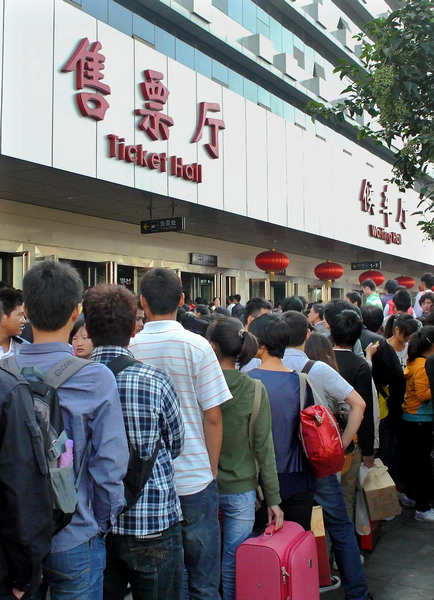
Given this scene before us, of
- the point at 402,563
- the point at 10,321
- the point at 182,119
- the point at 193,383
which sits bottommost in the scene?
the point at 402,563

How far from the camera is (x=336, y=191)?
1800 cm

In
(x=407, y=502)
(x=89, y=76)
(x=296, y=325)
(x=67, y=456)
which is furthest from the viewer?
(x=89, y=76)

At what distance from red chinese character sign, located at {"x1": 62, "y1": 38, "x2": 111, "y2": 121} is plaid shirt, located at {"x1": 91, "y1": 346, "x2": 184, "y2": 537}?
25.2 feet

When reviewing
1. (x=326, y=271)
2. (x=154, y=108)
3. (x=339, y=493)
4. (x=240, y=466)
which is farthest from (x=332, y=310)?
(x=326, y=271)

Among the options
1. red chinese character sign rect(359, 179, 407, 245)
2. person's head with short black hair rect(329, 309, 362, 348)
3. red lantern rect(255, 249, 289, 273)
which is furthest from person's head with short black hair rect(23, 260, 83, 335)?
red chinese character sign rect(359, 179, 407, 245)

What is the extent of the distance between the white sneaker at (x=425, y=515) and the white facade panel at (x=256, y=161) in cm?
905

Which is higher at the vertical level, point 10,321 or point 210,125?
point 210,125

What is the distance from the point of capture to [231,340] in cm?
331

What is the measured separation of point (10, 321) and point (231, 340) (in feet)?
6.53

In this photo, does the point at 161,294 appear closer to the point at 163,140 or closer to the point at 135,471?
the point at 135,471

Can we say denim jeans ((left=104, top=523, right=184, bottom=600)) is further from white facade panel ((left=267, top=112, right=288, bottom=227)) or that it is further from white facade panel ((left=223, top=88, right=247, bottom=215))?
white facade panel ((left=267, top=112, right=288, bottom=227))

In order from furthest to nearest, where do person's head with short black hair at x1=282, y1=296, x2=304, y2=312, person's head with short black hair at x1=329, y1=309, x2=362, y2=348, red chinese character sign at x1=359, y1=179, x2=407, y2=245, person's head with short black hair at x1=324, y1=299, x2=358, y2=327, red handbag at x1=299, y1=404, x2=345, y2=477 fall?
red chinese character sign at x1=359, y1=179, x2=407, y2=245 < person's head with short black hair at x1=282, y1=296, x2=304, y2=312 < person's head with short black hair at x1=324, y1=299, x2=358, y2=327 < person's head with short black hair at x1=329, y1=309, x2=362, y2=348 < red handbag at x1=299, y1=404, x2=345, y2=477

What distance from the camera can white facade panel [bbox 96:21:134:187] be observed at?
388 inches

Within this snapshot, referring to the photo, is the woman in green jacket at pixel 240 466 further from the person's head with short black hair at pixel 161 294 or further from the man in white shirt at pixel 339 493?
the man in white shirt at pixel 339 493
